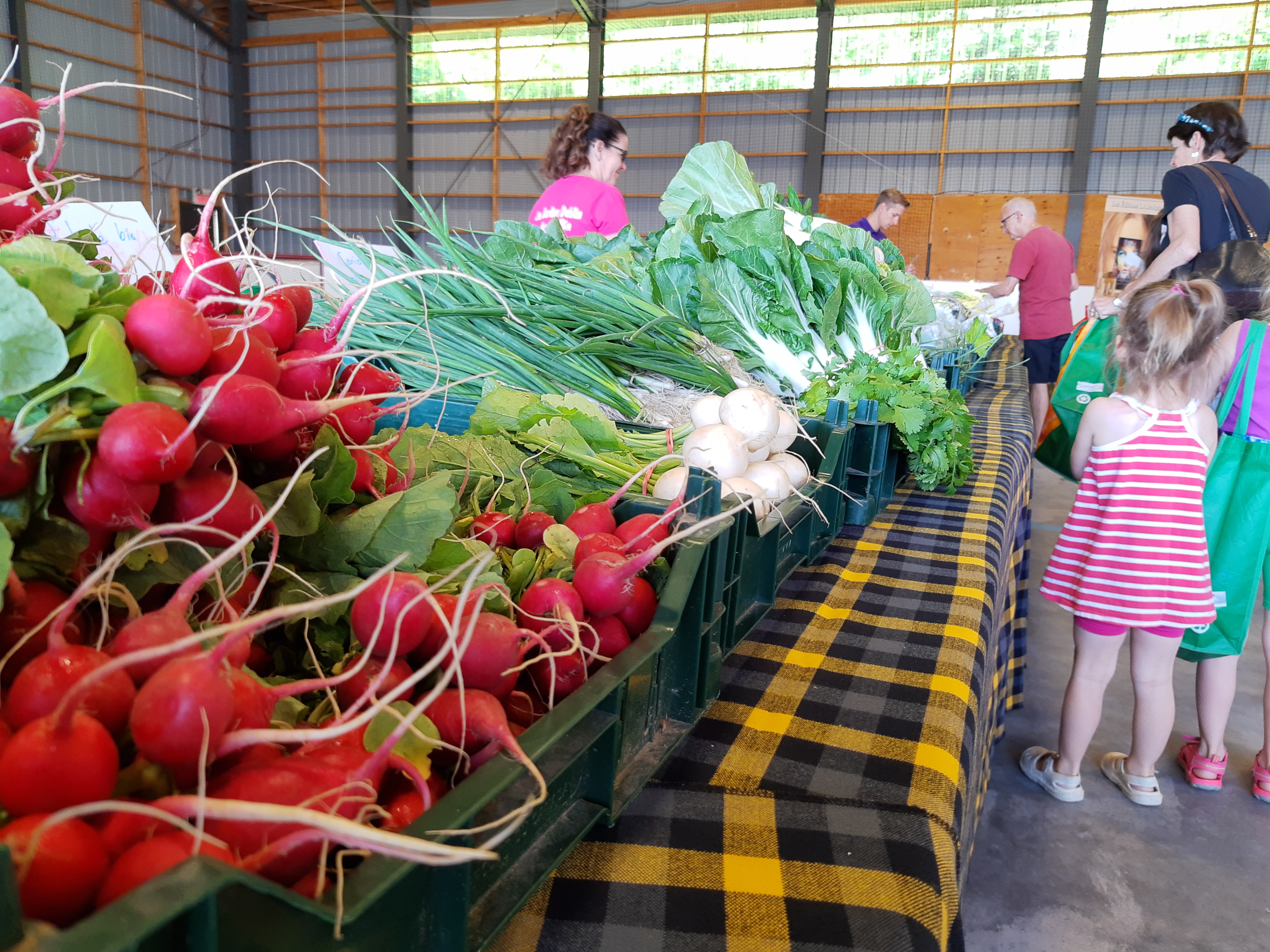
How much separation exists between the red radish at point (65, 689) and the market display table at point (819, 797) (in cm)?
31

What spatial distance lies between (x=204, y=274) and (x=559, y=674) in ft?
1.33

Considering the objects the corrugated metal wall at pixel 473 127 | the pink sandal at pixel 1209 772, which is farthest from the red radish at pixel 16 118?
the corrugated metal wall at pixel 473 127

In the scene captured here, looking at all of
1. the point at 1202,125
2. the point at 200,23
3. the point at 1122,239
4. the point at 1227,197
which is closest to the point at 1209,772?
the point at 1227,197

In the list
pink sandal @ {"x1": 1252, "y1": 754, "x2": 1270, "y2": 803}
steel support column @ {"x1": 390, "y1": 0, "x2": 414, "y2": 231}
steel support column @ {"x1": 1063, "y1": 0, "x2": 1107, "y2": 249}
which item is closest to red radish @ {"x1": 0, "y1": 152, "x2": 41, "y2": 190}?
pink sandal @ {"x1": 1252, "y1": 754, "x2": 1270, "y2": 803}

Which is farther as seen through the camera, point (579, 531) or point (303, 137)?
point (303, 137)

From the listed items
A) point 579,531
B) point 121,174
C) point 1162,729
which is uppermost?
point 121,174

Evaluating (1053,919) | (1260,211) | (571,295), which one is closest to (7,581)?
(571,295)

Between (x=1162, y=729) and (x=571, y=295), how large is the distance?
188cm

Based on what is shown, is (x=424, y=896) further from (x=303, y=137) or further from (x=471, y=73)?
(x=303, y=137)

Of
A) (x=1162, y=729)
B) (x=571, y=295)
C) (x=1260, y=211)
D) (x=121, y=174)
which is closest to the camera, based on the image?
(x=571, y=295)

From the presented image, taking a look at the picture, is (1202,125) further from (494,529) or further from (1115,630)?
(494,529)

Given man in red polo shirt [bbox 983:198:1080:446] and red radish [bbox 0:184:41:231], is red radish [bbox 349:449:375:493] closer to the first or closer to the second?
red radish [bbox 0:184:41:231]

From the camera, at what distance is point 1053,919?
178cm

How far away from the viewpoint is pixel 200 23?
14.3 m
